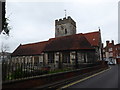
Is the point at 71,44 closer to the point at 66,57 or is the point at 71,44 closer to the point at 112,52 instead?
the point at 66,57

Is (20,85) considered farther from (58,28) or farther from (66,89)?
(58,28)

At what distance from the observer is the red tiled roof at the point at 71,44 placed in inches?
1099

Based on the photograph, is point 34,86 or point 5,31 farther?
point 5,31

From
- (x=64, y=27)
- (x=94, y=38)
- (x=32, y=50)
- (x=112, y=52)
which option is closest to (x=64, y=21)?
(x=64, y=27)

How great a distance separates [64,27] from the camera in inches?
1806

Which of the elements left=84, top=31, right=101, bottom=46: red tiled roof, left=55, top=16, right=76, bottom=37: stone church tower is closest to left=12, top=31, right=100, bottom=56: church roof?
left=84, top=31, right=101, bottom=46: red tiled roof

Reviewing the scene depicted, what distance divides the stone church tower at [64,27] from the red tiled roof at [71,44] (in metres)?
12.9

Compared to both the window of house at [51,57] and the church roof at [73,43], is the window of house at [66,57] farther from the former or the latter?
the window of house at [51,57]

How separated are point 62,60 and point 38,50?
48.5 ft

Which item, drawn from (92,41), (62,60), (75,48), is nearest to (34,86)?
(75,48)

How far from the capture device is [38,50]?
140 ft

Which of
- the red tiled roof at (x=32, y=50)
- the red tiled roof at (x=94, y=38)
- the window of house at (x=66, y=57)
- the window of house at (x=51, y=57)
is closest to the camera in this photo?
the window of house at (x=66, y=57)

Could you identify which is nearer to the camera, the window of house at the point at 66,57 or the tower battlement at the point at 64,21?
the window of house at the point at 66,57

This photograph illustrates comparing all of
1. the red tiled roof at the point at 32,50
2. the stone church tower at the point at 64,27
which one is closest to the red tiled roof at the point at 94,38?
the stone church tower at the point at 64,27
